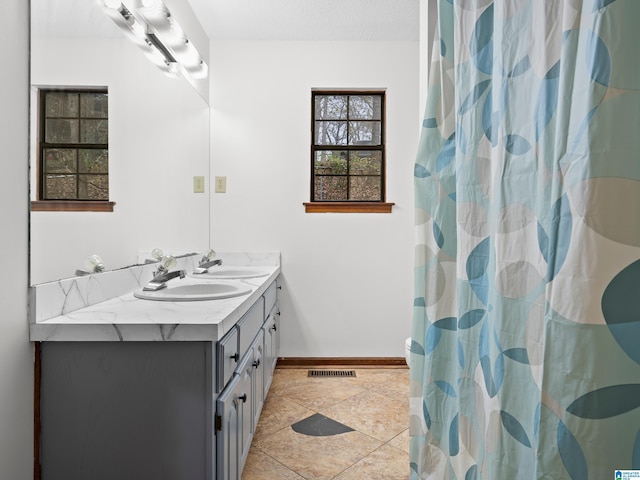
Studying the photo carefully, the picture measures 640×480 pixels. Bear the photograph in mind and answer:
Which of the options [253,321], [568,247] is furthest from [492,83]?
[253,321]

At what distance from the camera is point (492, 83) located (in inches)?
31.5

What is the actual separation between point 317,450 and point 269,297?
2.91 feet

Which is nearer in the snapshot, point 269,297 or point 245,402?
point 245,402

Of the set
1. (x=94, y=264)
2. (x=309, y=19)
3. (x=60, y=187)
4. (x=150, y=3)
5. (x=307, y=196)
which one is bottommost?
(x=94, y=264)

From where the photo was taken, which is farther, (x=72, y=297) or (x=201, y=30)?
(x=201, y=30)

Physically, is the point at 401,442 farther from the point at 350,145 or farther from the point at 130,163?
the point at 350,145

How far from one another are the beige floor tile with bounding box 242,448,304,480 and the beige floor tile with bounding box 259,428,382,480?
0.03 metres

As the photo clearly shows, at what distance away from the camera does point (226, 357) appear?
4.07 ft

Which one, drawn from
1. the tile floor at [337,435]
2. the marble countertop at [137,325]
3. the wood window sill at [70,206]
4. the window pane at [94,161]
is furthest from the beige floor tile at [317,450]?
the window pane at [94,161]

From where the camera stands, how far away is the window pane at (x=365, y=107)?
10.1 ft

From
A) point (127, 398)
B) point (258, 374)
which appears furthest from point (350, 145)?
point (127, 398)

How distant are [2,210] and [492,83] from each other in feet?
4.00

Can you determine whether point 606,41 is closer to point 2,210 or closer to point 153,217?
point 2,210

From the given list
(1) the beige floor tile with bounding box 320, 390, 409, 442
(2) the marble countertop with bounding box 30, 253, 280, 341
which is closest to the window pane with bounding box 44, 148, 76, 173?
(2) the marble countertop with bounding box 30, 253, 280, 341
